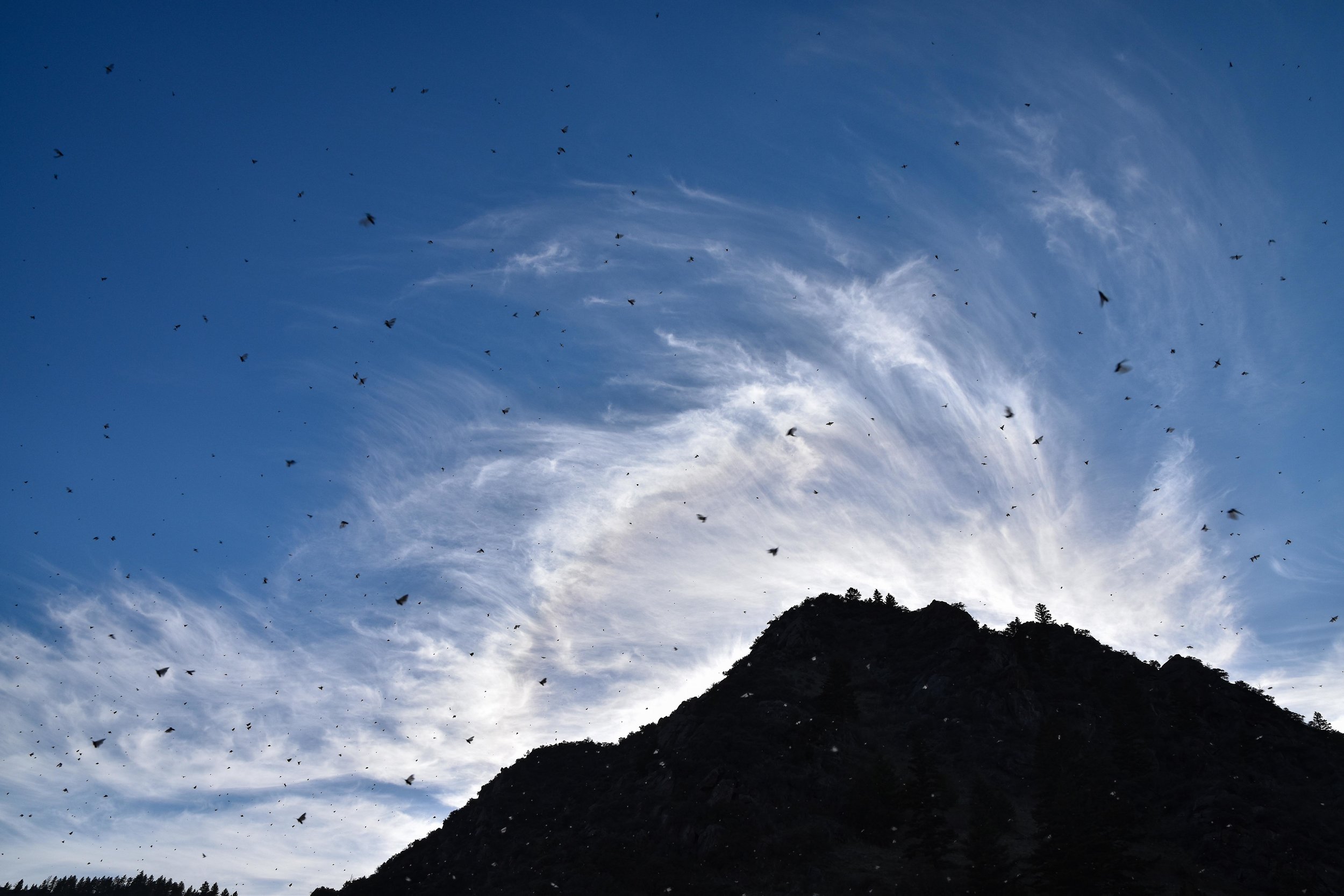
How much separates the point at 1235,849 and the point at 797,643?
46992mm

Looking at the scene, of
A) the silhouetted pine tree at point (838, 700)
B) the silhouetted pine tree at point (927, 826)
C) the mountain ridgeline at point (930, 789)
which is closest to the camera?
the silhouetted pine tree at point (927, 826)

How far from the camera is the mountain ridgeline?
146ft

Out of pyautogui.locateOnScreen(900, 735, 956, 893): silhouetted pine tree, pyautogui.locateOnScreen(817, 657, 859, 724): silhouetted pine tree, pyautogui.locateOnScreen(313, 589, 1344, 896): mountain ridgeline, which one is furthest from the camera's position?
pyautogui.locateOnScreen(817, 657, 859, 724): silhouetted pine tree

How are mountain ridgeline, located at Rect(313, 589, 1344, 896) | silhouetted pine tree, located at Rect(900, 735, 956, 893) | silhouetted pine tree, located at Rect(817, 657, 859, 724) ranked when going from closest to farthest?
silhouetted pine tree, located at Rect(900, 735, 956, 893) < mountain ridgeline, located at Rect(313, 589, 1344, 896) < silhouetted pine tree, located at Rect(817, 657, 859, 724)

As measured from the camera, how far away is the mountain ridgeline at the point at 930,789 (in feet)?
146

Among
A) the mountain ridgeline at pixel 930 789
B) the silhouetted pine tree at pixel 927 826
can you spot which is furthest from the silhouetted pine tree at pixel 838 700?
the silhouetted pine tree at pixel 927 826

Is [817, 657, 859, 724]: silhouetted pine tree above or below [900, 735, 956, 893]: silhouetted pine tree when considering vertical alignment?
above

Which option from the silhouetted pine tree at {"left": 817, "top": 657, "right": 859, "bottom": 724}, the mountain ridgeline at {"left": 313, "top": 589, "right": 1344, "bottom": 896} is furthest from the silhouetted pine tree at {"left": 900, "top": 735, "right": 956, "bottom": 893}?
the silhouetted pine tree at {"left": 817, "top": 657, "right": 859, "bottom": 724}

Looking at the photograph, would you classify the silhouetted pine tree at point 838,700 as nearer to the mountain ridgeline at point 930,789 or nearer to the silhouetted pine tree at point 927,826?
the mountain ridgeline at point 930,789

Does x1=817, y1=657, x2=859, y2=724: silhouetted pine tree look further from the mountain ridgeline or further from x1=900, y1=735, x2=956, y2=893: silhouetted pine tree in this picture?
x1=900, y1=735, x2=956, y2=893: silhouetted pine tree

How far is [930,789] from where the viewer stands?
53625 mm

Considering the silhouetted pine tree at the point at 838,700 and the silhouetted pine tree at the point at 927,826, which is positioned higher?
the silhouetted pine tree at the point at 838,700

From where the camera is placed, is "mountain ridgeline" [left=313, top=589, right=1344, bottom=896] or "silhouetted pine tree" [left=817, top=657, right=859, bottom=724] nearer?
"mountain ridgeline" [left=313, top=589, right=1344, bottom=896]

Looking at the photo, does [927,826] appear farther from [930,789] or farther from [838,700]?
[838,700]
